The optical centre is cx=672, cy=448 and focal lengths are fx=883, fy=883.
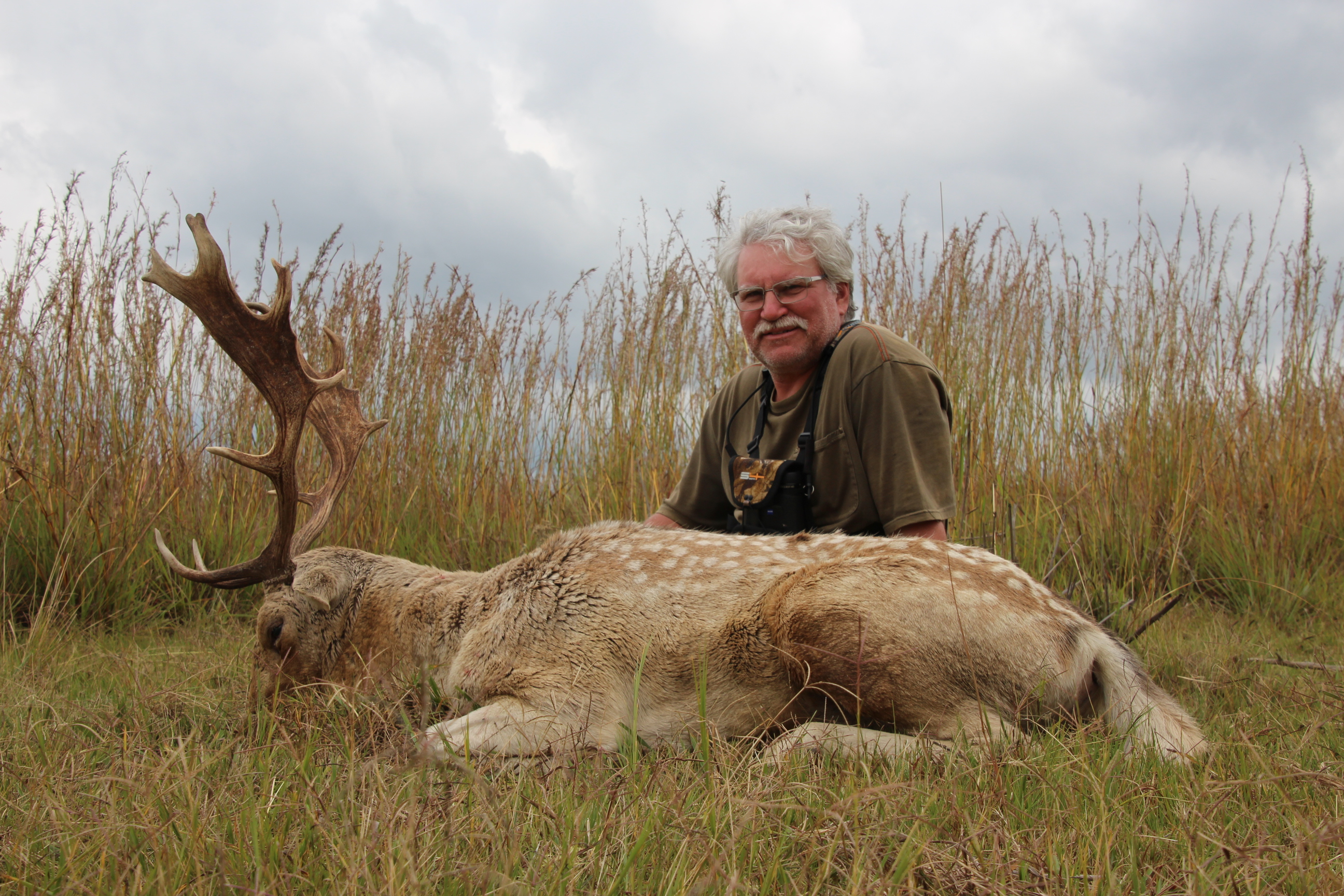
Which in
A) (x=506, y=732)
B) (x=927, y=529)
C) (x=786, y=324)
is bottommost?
(x=506, y=732)

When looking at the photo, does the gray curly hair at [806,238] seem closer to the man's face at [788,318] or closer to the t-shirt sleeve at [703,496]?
the man's face at [788,318]

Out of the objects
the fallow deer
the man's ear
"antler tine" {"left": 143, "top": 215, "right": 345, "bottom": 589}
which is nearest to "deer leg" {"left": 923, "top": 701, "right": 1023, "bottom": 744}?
the fallow deer

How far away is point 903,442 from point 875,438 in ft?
0.45

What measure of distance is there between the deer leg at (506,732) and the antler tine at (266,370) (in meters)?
1.06

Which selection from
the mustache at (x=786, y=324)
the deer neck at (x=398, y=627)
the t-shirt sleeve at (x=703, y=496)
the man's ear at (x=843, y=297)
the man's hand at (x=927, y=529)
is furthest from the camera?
the t-shirt sleeve at (x=703, y=496)

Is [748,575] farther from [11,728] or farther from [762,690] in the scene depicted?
[11,728]

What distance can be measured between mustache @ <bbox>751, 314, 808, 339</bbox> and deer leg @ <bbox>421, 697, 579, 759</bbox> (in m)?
2.03

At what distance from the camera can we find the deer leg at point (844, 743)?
2.37 meters

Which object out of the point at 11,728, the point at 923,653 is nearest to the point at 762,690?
the point at 923,653

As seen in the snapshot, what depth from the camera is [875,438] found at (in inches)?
142

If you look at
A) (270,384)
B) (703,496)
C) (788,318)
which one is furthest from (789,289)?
(270,384)

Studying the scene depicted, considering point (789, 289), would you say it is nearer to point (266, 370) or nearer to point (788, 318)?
point (788, 318)

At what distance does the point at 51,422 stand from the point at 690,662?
13.1 feet

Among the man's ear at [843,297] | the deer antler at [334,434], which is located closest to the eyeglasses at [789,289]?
the man's ear at [843,297]
